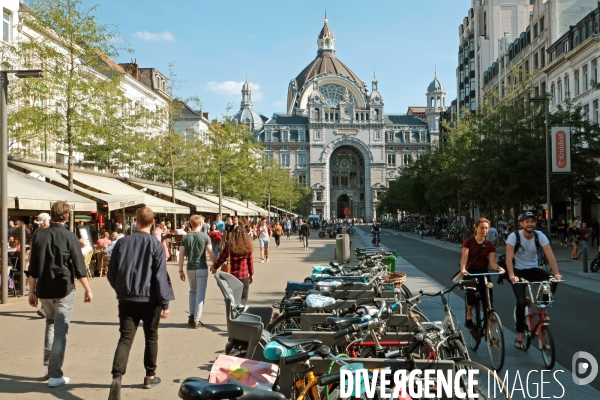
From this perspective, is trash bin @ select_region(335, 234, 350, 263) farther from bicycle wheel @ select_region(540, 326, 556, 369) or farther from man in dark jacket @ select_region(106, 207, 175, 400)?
man in dark jacket @ select_region(106, 207, 175, 400)

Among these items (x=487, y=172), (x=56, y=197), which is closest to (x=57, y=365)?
(x=56, y=197)

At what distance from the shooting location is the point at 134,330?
6.93 metres

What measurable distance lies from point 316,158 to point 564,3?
96.1 meters

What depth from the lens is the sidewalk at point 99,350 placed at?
278 inches

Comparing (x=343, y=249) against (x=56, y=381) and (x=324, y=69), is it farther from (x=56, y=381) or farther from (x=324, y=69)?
(x=324, y=69)

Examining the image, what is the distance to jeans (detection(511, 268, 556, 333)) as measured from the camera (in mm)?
8469

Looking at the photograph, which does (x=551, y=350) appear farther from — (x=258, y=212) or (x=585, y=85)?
(x=258, y=212)

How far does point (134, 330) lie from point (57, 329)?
992 mm

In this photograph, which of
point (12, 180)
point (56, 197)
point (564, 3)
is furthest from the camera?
point (564, 3)

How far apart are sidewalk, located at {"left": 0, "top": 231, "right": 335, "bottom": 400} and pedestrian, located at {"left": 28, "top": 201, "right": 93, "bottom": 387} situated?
1.32 feet

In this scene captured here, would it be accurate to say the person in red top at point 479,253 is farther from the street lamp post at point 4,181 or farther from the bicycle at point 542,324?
the street lamp post at point 4,181

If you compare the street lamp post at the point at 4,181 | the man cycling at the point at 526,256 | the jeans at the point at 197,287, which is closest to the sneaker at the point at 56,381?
the jeans at the point at 197,287

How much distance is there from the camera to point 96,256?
2047cm

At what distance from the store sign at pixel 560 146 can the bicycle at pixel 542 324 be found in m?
21.5
